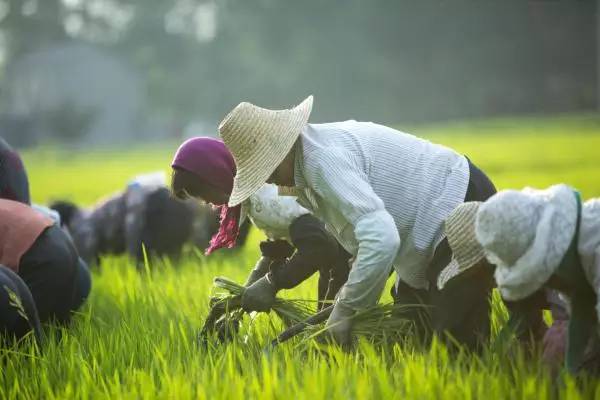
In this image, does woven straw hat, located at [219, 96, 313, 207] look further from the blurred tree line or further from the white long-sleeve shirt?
the blurred tree line

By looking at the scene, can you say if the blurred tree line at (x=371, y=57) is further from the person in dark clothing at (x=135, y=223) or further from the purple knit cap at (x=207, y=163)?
the purple knit cap at (x=207, y=163)

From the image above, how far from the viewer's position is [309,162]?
2.43 metres

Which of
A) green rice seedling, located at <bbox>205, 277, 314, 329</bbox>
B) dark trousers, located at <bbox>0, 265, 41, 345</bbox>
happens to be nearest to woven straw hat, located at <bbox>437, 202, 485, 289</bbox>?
green rice seedling, located at <bbox>205, 277, 314, 329</bbox>

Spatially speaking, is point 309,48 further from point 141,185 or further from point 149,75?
point 141,185

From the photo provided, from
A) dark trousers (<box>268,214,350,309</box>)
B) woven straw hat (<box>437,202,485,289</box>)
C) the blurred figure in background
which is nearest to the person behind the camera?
woven straw hat (<box>437,202,485,289</box>)

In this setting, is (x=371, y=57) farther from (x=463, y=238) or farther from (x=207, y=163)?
(x=463, y=238)

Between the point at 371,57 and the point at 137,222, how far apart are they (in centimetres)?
3071

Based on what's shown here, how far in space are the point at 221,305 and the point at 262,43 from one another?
120 feet

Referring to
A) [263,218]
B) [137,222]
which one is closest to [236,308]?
[263,218]

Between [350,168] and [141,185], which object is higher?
[350,168]

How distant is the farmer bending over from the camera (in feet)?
7.77

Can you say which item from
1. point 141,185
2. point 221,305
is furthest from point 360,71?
point 221,305

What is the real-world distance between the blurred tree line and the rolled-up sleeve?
2624 centimetres

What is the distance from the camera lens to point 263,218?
2.95m
